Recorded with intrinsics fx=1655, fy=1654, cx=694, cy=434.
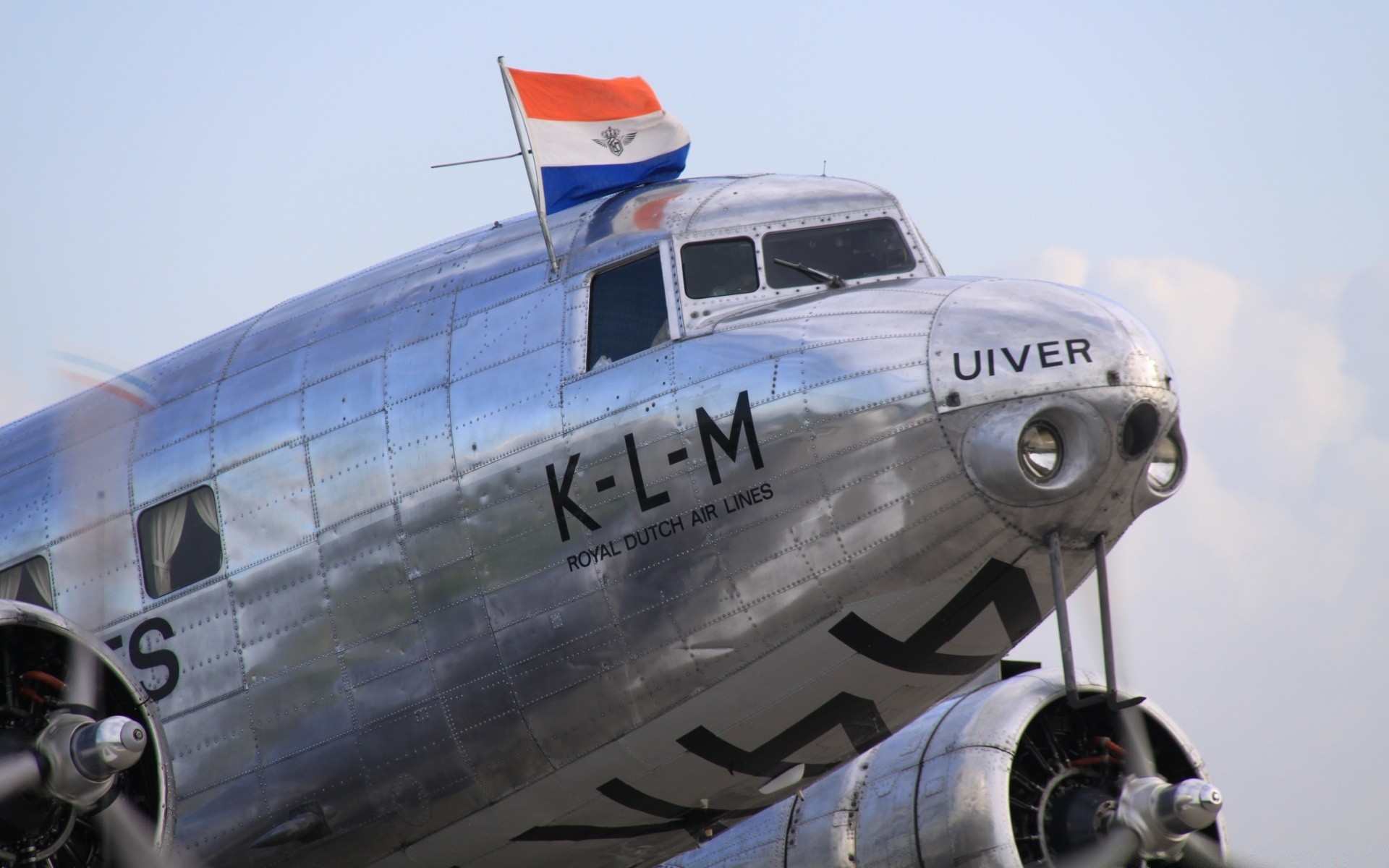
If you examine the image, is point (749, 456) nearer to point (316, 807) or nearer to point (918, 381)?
point (918, 381)

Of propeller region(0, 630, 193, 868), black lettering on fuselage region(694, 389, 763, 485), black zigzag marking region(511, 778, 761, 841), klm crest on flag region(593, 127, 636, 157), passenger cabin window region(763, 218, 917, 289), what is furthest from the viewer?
klm crest on flag region(593, 127, 636, 157)

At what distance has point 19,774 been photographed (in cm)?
1017

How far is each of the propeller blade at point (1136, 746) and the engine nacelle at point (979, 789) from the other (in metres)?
0.16

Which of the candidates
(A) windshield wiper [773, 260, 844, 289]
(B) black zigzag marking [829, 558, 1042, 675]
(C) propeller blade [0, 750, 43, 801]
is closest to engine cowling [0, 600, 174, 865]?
(C) propeller blade [0, 750, 43, 801]

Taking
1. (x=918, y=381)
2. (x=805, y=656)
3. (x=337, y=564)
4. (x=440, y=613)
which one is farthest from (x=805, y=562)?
(x=337, y=564)

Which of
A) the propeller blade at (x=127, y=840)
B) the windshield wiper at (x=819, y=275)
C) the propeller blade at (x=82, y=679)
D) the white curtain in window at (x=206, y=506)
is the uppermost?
the windshield wiper at (x=819, y=275)

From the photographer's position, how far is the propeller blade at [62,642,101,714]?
10.7m

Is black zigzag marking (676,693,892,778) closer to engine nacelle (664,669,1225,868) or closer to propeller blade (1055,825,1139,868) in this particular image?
engine nacelle (664,669,1225,868)

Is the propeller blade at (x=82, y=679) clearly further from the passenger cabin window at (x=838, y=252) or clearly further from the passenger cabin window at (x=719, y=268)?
the passenger cabin window at (x=838, y=252)

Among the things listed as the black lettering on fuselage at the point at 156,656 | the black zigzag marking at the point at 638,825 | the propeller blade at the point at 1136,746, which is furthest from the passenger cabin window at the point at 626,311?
the propeller blade at the point at 1136,746

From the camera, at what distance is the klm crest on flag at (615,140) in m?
13.8

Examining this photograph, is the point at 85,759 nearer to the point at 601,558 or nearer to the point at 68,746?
the point at 68,746

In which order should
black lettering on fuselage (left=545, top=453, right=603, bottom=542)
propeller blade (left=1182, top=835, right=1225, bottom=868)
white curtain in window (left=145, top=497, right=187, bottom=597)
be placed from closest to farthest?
black lettering on fuselage (left=545, top=453, right=603, bottom=542) < white curtain in window (left=145, top=497, right=187, bottom=597) < propeller blade (left=1182, top=835, right=1225, bottom=868)

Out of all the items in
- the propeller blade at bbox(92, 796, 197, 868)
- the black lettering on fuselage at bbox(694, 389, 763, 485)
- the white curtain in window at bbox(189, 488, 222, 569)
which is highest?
the black lettering on fuselage at bbox(694, 389, 763, 485)
